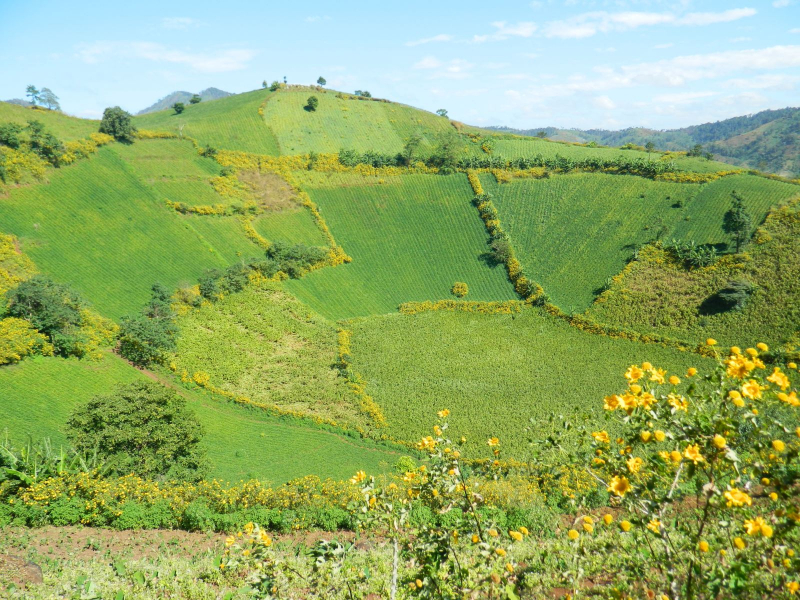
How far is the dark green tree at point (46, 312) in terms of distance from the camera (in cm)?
2994

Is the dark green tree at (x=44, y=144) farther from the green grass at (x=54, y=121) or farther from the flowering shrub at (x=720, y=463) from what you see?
the flowering shrub at (x=720, y=463)

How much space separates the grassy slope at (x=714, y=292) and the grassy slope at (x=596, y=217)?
2.13 metres

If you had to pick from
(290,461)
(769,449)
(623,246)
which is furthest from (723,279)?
(769,449)

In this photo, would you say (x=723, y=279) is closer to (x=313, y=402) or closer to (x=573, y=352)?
(x=573, y=352)

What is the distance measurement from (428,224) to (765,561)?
5322 centimetres

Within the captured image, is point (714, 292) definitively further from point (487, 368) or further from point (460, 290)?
point (460, 290)

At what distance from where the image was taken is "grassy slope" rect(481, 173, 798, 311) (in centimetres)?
4628

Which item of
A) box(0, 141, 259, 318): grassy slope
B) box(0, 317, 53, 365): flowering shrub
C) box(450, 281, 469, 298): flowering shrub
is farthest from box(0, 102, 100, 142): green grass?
box(450, 281, 469, 298): flowering shrub

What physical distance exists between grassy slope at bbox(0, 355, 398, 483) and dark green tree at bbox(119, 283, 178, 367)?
1.09 meters

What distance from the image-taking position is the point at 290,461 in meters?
27.0

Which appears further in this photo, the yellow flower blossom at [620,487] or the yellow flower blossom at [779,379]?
the yellow flower blossom at [620,487]

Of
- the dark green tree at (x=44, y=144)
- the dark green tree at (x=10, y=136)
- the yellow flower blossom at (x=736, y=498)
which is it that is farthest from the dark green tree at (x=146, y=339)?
the yellow flower blossom at (x=736, y=498)

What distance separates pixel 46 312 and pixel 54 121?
38.3 meters

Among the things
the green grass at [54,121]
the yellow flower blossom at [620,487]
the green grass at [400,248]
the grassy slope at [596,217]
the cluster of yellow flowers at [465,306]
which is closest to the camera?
the yellow flower blossom at [620,487]
